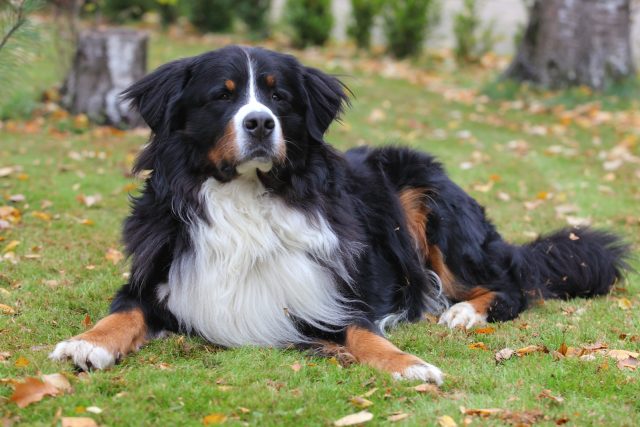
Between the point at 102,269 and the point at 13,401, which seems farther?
the point at 102,269

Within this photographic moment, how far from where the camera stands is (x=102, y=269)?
5809 mm

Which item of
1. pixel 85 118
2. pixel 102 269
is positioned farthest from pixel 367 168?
pixel 85 118

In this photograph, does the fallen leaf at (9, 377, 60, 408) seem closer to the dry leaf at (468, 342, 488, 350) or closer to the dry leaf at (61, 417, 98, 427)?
the dry leaf at (61, 417, 98, 427)

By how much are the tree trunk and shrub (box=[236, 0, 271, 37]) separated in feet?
20.1

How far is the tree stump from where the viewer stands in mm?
10117

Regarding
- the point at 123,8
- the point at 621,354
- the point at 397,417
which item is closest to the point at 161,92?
the point at 397,417

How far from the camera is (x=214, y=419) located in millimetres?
3445

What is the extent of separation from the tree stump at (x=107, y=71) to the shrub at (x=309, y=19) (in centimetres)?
674

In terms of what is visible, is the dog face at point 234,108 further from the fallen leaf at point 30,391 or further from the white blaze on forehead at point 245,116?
the fallen leaf at point 30,391

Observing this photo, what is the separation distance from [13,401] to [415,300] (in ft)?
8.71

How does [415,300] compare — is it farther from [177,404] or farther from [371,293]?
[177,404]

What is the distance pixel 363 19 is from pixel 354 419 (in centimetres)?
1420

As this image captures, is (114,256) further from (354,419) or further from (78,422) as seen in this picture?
(354,419)

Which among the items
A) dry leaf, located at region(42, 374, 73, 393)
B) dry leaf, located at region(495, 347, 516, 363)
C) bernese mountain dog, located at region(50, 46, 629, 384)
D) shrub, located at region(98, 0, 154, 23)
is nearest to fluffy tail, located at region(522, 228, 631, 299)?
dry leaf, located at region(495, 347, 516, 363)
